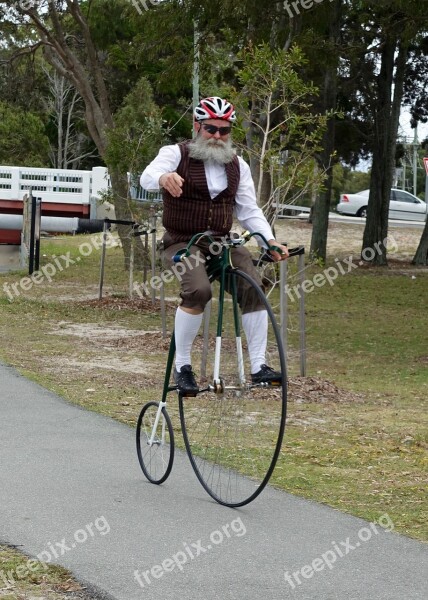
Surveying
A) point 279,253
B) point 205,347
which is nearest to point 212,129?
point 279,253

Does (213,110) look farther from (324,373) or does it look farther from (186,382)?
(324,373)

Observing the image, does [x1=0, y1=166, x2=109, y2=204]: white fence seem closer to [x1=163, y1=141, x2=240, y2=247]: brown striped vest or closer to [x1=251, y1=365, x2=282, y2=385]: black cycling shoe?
[x1=163, y1=141, x2=240, y2=247]: brown striped vest

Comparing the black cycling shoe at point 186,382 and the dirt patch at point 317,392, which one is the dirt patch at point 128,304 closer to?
the dirt patch at point 317,392

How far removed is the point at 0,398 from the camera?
33.0ft

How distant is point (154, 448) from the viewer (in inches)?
290

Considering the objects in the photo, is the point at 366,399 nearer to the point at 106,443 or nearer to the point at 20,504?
the point at 106,443

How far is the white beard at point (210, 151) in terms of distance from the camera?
652 cm

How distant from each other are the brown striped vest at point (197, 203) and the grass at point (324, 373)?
1.64 metres

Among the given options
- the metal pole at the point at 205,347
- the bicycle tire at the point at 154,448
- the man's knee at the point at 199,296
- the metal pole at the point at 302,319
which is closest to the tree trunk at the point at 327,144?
the metal pole at the point at 302,319

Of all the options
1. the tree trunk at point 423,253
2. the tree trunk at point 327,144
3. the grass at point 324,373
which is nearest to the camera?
the grass at point 324,373

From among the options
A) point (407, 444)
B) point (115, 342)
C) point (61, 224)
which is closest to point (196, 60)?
point (115, 342)

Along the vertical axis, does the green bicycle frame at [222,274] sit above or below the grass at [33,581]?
above

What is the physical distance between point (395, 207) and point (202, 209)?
47092 mm

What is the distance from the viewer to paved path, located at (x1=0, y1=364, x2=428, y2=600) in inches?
202
